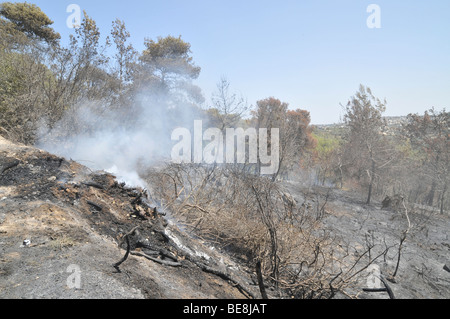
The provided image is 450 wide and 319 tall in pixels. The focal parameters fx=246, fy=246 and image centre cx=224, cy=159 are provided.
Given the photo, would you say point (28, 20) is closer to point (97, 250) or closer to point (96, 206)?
point (96, 206)

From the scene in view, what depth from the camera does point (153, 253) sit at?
4320 millimetres

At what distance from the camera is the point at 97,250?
12.1 ft

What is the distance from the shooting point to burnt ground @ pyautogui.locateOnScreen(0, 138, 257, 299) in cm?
296

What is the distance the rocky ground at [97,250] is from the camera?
2994mm

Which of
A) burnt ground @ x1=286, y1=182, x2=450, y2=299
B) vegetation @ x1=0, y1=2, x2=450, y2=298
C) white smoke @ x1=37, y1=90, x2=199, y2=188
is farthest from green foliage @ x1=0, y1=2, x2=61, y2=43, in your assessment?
burnt ground @ x1=286, y1=182, x2=450, y2=299

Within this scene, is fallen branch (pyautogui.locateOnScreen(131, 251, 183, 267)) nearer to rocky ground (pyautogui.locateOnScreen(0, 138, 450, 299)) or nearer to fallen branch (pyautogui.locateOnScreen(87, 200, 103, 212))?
rocky ground (pyautogui.locateOnScreen(0, 138, 450, 299))

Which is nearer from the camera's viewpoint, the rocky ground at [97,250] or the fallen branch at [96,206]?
the rocky ground at [97,250]

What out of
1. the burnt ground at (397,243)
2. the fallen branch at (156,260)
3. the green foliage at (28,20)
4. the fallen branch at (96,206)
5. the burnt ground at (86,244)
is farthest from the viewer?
the green foliage at (28,20)

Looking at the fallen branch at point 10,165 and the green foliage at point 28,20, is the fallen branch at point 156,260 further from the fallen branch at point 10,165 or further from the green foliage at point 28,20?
the green foliage at point 28,20

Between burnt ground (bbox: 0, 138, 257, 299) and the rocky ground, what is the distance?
13 mm

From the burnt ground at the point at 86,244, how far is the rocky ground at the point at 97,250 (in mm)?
13

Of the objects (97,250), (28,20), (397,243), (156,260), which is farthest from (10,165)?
(28,20)

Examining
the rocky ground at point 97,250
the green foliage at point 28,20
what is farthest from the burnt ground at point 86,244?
the green foliage at point 28,20

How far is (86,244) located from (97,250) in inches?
8.2
